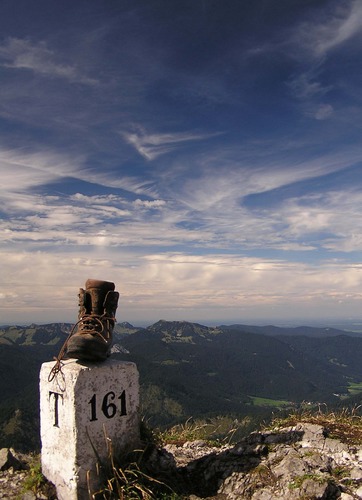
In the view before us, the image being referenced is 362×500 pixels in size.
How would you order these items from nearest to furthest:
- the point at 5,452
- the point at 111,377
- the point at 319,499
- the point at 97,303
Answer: the point at 319,499
the point at 111,377
the point at 97,303
the point at 5,452

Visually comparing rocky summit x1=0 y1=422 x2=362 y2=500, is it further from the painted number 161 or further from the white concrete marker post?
the painted number 161

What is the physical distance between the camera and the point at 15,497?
20.2 feet

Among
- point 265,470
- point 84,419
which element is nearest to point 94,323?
point 84,419

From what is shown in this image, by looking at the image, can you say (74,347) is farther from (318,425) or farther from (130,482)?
(318,425)

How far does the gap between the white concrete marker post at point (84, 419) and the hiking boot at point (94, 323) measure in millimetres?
235

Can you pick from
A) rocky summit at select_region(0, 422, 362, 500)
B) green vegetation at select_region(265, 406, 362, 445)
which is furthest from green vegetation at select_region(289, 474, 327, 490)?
green vegetation at select_region(265, 406, 362, 445)

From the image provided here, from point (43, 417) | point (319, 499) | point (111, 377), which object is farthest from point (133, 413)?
point (319, 499)

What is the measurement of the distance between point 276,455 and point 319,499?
4.93 ft

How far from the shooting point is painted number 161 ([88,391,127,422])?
6227 millimetres

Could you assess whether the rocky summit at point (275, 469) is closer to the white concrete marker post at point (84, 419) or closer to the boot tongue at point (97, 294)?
the white concrete marker post at point (84, 419)

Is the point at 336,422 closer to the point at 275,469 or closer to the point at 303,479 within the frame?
the point at 275,469

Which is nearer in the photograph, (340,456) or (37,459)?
(340,456)

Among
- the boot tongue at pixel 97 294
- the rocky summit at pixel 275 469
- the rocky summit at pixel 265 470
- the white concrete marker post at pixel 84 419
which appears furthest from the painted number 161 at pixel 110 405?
the boot tongue at pixel 97 294

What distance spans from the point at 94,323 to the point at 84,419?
1.51m
